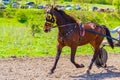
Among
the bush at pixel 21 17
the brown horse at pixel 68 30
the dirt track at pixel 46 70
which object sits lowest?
the bush at pixel 21 17

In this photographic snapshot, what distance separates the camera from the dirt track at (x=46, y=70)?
10344 millimetres

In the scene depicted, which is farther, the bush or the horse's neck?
the bush

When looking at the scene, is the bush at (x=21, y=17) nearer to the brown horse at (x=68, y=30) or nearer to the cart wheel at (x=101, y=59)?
the cart wheel at (x=101, y=59)

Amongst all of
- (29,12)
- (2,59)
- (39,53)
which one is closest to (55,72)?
(2,59)

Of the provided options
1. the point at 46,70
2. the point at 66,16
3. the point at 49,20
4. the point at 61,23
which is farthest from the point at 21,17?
the point at 49,20

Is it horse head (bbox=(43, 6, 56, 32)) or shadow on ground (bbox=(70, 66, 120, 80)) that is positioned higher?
horse head (bbox=(43, 6, 56, 32))

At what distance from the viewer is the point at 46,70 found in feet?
37.1

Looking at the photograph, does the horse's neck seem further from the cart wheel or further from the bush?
the bush

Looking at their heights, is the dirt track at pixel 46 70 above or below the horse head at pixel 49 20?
below

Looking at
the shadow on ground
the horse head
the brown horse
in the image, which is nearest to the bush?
the shadow on ground

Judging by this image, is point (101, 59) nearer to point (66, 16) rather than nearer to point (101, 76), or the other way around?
point (101, 76)

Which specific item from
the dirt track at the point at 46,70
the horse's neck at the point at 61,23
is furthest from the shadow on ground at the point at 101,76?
the horse's neck at the point at 61,23

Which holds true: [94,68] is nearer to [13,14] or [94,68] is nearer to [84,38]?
[84,38]

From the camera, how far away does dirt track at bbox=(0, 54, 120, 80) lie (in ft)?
33.9
